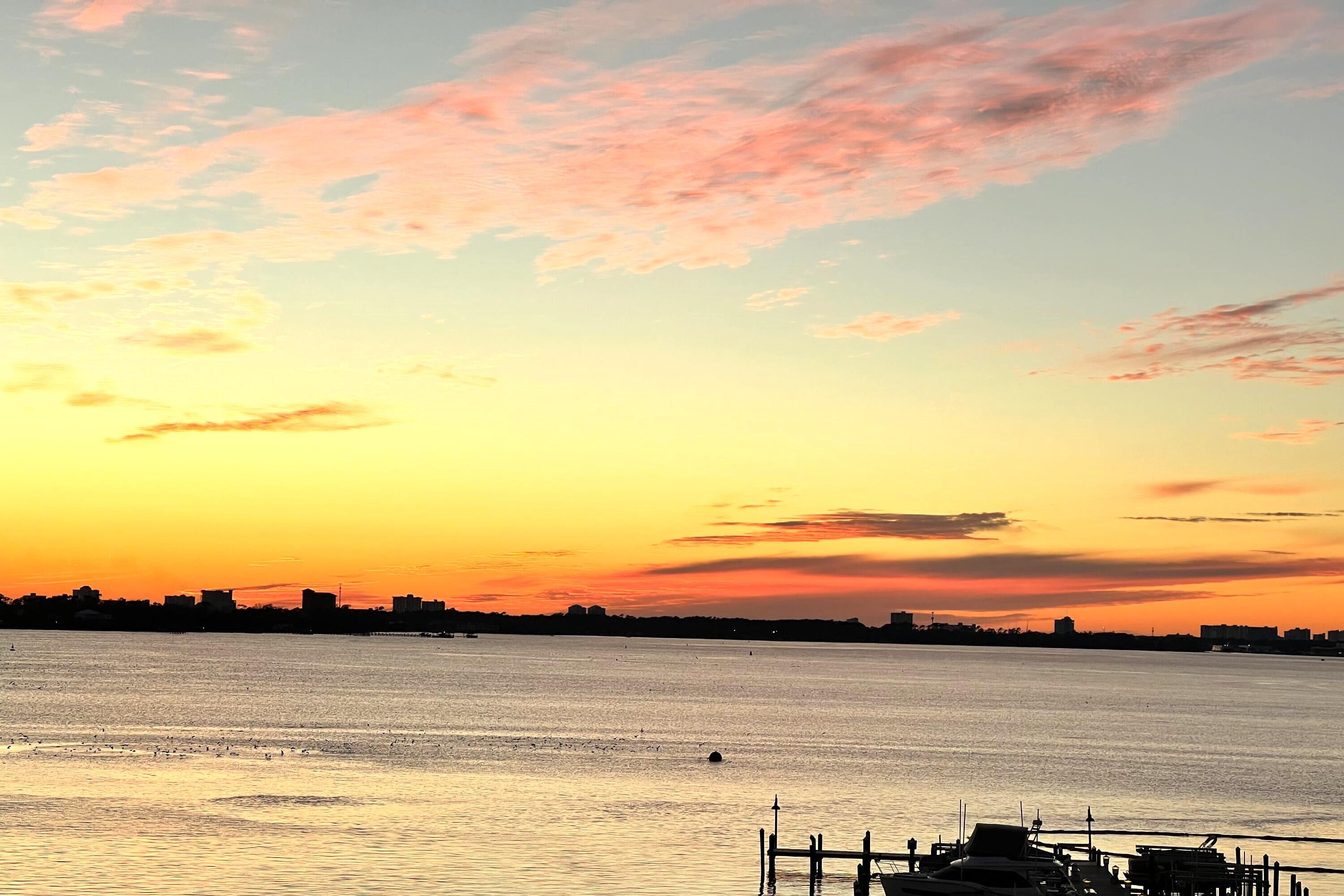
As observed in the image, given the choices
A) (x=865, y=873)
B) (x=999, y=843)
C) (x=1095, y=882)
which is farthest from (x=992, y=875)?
(x=1095, y=882)

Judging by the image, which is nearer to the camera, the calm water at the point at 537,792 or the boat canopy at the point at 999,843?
the boat canopy at the point at 999,843

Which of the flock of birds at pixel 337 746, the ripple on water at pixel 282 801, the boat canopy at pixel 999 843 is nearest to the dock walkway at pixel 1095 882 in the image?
the boat canopy at pixel 999 843

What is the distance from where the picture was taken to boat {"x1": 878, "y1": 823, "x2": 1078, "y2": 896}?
175 ft

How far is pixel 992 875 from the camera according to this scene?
177 feet

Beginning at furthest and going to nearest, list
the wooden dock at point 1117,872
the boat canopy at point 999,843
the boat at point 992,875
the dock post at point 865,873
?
the wooden dock at point 1117,872
the boat canopy at point 999,843
the dock post at point 865,873
the boat at point 992,875

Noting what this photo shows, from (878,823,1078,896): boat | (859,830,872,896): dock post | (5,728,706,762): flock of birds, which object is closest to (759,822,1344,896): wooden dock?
(859,830,872,896): dock post

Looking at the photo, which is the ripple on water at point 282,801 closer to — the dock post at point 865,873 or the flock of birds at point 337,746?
the flock of birds at point 337,746

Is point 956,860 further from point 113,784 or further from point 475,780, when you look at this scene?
point 113,784

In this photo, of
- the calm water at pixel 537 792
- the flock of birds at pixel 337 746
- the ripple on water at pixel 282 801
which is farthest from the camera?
the flock of birds at pixel 337 746

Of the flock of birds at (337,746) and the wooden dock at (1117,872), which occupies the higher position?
the wooden dock at (1117,872)

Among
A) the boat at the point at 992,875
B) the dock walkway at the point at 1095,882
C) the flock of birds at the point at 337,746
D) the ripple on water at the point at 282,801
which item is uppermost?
the boat at the point at 992,875

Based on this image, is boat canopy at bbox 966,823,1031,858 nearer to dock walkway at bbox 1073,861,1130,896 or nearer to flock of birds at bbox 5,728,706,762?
dock walkway at bbox 1073,861,1130,896

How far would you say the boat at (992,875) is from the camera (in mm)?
53312

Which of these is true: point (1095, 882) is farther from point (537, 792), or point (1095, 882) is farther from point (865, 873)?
point (537, 792)
